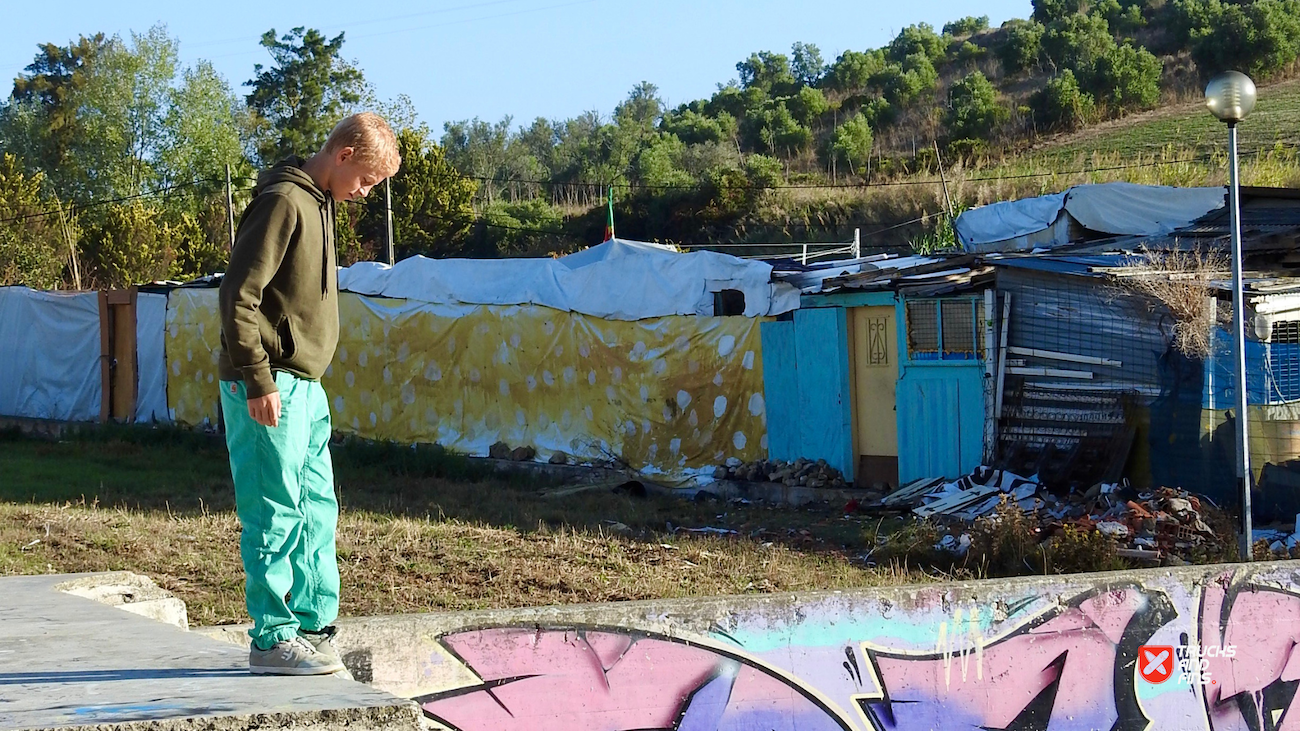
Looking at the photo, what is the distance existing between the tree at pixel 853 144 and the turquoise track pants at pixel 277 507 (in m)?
41.4

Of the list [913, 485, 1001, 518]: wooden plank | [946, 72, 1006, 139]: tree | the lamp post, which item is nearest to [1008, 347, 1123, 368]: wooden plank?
[913, 485, 1001, 518]: wooden plank

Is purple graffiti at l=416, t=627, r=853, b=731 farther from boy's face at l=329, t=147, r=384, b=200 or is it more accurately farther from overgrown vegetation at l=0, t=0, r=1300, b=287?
overgrown vegetation at l=0, t=0, r=1300, b=287

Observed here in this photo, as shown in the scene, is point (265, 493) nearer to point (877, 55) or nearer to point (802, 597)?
point (802, 597)

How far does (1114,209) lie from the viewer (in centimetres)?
1688

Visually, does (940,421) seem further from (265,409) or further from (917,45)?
(917,45)

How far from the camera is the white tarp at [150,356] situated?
21469 millimetres

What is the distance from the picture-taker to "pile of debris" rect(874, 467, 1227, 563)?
391 inches

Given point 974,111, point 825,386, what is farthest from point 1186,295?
point 974,111

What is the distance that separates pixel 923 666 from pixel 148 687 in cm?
355

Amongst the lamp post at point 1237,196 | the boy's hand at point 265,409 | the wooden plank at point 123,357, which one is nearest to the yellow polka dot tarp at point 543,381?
the wooden plank at point 123,357

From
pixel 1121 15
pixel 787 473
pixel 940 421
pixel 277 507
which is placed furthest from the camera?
pixel 1121 15

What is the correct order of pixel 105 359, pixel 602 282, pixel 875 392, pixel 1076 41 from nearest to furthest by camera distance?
pixel 875 392 < pixel 602 282 < pixel 105 359 < pixel 1076 41

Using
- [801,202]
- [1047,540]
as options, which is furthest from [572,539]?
[801,202]

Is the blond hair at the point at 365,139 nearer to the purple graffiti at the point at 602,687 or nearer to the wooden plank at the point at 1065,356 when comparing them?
the purple graffiti at the point at 602,687
